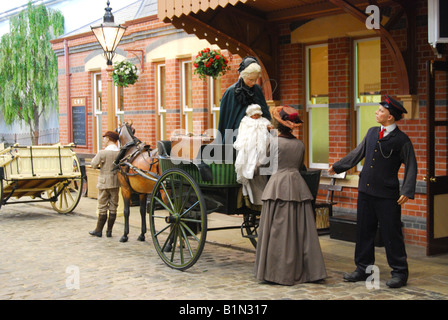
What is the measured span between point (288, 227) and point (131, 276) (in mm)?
1961

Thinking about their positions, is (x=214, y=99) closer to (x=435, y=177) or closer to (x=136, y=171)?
(x=136, y=171)

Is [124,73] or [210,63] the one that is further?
[124,73]

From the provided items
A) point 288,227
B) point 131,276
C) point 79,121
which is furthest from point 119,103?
point 288,227

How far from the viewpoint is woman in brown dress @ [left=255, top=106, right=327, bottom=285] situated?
6.48 metres

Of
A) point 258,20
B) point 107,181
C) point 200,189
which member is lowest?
point 107,181

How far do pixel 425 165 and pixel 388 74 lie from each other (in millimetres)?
1435

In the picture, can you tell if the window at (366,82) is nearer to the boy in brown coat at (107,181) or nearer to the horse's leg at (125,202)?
the horse's leg at (125,202)

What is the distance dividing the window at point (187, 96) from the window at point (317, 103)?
3348 millimetres

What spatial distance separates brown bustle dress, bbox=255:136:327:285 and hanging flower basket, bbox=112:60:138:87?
26.1ft

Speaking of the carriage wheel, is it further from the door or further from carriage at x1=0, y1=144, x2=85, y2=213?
carriage at x1=0, y1=144, x2=85, y2=213

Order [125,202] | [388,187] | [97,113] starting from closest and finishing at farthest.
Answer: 1. [388,187]
2. [125,202]
3. [97,113]

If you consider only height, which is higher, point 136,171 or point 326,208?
point 136,171

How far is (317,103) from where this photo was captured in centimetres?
1045

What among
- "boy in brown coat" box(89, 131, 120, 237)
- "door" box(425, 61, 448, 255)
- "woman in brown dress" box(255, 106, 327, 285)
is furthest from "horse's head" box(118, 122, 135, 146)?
"door" box(425, 61, 448, 255)
